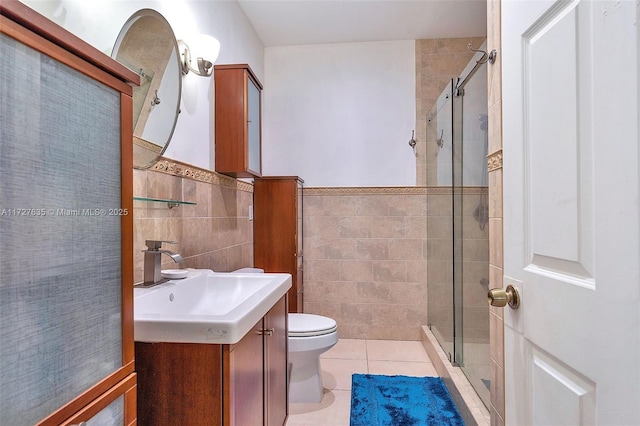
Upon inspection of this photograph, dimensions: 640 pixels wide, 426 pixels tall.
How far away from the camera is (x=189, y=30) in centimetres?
184

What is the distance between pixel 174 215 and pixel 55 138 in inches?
44.5

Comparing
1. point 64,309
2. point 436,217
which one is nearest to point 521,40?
point 64,309

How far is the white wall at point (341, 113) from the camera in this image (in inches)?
122

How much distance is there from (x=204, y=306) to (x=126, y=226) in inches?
33.7

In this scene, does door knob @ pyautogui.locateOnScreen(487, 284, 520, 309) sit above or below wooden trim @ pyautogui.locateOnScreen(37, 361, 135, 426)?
above

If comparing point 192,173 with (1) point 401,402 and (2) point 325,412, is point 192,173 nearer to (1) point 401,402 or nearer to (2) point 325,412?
(2) point 325,412

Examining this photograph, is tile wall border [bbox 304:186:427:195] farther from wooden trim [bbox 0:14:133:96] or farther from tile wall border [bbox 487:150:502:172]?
wooden trim [bbox 0:14:133:96]

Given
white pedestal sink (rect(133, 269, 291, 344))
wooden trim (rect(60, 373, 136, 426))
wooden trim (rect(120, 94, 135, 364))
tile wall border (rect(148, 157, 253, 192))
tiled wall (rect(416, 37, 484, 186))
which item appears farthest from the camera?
tiled wall (rect(416, 37, 484, 186))

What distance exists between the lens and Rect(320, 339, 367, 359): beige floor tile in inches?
108

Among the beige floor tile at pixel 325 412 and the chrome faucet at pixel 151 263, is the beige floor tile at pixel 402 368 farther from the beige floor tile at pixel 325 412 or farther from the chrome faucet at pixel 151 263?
the chrome faucet at pixel 151 263

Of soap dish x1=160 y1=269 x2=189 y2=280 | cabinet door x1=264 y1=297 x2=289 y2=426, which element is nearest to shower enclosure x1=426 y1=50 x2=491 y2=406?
cabinet door x1=264 y1=297 x2=289 y2=426

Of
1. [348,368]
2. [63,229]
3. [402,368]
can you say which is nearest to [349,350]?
[348,368]

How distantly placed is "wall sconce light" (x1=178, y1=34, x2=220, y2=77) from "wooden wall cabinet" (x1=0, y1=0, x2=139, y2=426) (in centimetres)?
124

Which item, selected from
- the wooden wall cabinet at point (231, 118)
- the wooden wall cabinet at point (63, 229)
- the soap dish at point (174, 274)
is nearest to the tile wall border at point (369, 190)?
the wooden wall cabinet at point (231, 118)
